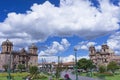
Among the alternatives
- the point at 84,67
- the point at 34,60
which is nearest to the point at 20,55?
the point at 34,60

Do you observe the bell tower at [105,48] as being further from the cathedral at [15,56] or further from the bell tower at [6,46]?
the bell tower at [6,46]

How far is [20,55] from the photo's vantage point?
163125mm

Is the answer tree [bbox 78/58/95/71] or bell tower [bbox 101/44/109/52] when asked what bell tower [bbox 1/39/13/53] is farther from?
bell tower [bbox 101/44/109/52]

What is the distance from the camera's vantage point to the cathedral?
154m

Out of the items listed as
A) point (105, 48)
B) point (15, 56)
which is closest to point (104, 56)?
point (105, 48)

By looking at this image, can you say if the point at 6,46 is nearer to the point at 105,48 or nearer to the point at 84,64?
the point at 84,64

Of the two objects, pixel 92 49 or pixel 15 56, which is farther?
pixel 92 49

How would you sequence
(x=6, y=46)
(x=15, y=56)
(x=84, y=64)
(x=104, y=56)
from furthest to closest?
(x=104, y=56), (x=15, y=56), (x=6, y=46), (x=84, y=64)

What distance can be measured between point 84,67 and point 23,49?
4856 cm

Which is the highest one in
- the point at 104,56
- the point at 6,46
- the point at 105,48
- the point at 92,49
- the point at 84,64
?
the point at 92,49

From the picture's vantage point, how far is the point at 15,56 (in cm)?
16088

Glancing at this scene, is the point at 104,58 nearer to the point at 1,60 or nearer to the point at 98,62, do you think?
the point at 98,62

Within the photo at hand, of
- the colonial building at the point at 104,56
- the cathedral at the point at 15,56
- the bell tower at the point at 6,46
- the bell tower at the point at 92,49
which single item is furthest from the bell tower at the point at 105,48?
the bell tower at the point at 6,46

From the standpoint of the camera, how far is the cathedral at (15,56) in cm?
15438
